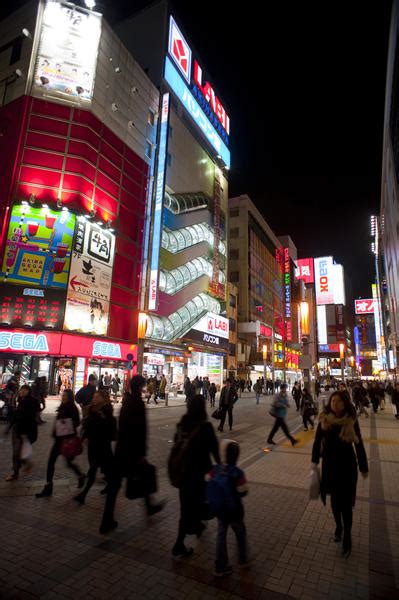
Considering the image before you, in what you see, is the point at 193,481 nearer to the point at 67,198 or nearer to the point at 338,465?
the point at 338,465

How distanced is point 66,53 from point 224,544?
31.0m

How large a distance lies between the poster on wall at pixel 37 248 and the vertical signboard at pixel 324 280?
117 m

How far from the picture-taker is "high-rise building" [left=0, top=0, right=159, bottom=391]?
20.8m

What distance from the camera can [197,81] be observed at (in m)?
43.7

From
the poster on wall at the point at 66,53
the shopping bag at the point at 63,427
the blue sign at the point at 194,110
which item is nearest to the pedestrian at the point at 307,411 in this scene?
the shopping bag at the point at 63,427

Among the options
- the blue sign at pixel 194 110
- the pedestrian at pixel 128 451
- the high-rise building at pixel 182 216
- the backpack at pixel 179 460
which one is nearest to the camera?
the backpack at pixel 179 460

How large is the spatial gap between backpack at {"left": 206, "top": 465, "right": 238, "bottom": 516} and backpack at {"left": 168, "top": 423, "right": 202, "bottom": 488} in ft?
1.35

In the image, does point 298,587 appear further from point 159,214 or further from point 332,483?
point 159,214

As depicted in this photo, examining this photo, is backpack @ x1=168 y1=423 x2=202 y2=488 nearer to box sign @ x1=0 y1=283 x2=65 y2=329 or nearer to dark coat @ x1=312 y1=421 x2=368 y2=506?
dark coat @ x1=312 y1=421 x2=368 y2=506

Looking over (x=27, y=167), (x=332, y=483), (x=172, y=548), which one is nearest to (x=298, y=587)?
(x=332, y=483)

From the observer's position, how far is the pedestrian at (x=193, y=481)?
3.94 metres

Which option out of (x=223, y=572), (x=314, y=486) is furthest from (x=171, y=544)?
(x=314, y=486)

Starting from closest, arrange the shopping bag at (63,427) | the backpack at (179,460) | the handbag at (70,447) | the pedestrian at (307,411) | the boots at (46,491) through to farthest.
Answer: the backpack at (179,460), the boots at (46,491), the handbag at (70,447), the shopping bag at (63,427), the pedestrian at (307,411)

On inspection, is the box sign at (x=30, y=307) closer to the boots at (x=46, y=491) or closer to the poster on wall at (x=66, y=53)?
the poster on wall at (x=66, y=53)
